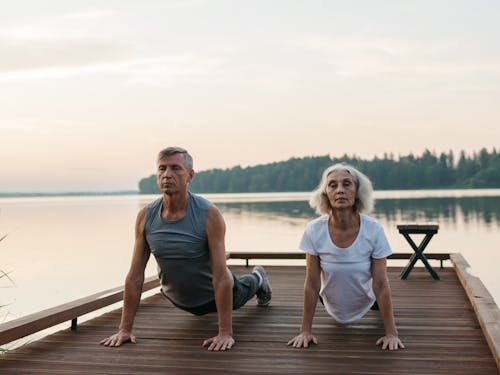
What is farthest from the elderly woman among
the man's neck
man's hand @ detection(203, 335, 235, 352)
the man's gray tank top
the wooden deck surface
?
the man's neck

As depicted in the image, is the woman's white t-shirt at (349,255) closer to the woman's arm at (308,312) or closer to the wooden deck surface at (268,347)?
the woman's arm at (308,312)

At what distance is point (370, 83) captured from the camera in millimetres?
30844

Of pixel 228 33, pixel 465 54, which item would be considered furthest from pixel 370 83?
pixel 228 33

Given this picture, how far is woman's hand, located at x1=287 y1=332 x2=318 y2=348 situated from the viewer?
3.91 meters

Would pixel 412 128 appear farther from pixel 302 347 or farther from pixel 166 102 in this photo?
pixel 302 347

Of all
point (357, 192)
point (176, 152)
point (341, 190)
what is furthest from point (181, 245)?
point (357, 192)

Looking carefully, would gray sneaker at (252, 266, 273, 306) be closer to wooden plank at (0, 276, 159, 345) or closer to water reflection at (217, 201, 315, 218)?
wooden plank at (0, 276, 159, 345)

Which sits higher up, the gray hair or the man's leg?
the gray hair

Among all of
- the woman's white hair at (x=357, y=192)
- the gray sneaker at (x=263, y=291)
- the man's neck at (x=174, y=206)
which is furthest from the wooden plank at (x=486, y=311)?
the man's neck at (x=174, y=206)

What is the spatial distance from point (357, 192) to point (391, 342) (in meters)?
0.95

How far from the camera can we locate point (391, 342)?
3.84 m

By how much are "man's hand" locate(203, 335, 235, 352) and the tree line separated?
7657cm

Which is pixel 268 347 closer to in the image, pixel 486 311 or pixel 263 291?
pixel 263 291

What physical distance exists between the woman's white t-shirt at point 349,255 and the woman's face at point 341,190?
0.66ft
